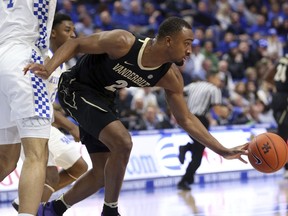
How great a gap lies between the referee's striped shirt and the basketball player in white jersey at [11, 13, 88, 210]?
4.22 metres

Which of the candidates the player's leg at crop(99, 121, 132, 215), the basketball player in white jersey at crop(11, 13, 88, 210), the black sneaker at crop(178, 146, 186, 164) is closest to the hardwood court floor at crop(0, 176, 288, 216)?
the black sneaker at crop(178, 146, 186, 164)

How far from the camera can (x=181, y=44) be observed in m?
5.34

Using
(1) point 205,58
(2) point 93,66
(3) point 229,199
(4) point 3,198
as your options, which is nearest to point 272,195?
(3) point 229,199

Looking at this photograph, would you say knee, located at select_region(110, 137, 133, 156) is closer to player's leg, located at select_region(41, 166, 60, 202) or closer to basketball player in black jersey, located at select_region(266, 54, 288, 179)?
player's leg, located at select_region(41, 166, 60, 202)

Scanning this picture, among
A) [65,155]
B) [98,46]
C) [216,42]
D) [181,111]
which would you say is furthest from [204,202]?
[216,42]

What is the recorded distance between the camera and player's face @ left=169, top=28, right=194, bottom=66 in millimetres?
5324

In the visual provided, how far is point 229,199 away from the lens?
29.2 ft

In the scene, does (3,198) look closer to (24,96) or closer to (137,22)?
(24,96)

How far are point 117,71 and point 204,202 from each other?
141 inches

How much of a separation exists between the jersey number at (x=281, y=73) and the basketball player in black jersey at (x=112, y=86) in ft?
18.7

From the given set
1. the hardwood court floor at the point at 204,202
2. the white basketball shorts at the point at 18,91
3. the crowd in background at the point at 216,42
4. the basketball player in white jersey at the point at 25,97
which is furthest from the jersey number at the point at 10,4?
the crowd in background at the point at 216,42

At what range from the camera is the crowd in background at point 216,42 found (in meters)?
13.4

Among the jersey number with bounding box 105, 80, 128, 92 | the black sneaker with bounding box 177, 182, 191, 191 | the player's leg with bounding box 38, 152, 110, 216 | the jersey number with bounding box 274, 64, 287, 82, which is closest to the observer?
the jersey number with bounding box 105, 80, 128, 92

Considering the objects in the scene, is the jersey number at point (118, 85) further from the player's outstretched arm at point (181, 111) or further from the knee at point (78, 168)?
the knee at point (78, 168)
